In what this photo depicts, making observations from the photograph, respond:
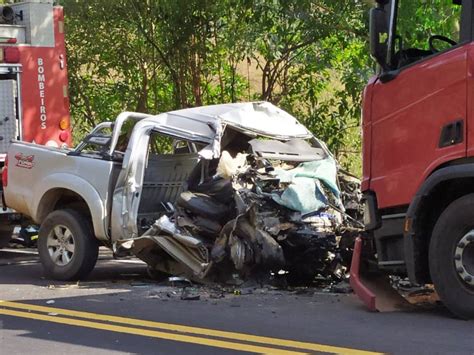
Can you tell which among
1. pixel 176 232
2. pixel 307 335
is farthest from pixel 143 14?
pixel 307 335

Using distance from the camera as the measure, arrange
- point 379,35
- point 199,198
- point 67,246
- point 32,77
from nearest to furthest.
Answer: point 379,35 < point 199,198 < point 67,246 < point 32,77

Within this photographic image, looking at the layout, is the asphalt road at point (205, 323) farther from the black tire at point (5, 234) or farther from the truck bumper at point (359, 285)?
the black tire at point (5, 234)

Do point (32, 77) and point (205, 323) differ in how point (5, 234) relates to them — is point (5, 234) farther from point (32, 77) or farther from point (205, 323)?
point (205, 323)

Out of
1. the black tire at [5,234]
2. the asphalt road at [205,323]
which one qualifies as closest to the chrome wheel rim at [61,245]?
the asphalt road at [205,323]

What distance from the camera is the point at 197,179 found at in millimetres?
10047

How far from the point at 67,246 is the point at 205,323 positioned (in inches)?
125

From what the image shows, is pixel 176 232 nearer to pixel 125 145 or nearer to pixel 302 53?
pixel 125 145

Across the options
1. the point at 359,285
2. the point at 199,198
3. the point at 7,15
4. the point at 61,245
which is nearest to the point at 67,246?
the point at 61,245

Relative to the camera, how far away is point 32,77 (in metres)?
12.8

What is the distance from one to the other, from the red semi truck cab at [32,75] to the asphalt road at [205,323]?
352 centimetres

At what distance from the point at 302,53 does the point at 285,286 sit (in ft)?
22.7

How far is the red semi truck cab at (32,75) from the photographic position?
12.6 metres

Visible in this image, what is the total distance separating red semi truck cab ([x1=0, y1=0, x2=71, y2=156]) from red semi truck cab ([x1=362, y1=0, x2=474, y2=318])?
639cm

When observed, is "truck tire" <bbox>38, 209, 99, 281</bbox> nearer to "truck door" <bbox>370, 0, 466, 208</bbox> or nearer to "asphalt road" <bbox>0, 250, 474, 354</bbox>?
"asphalt road" <bbox>0, 250, 474, 354</bbox>
